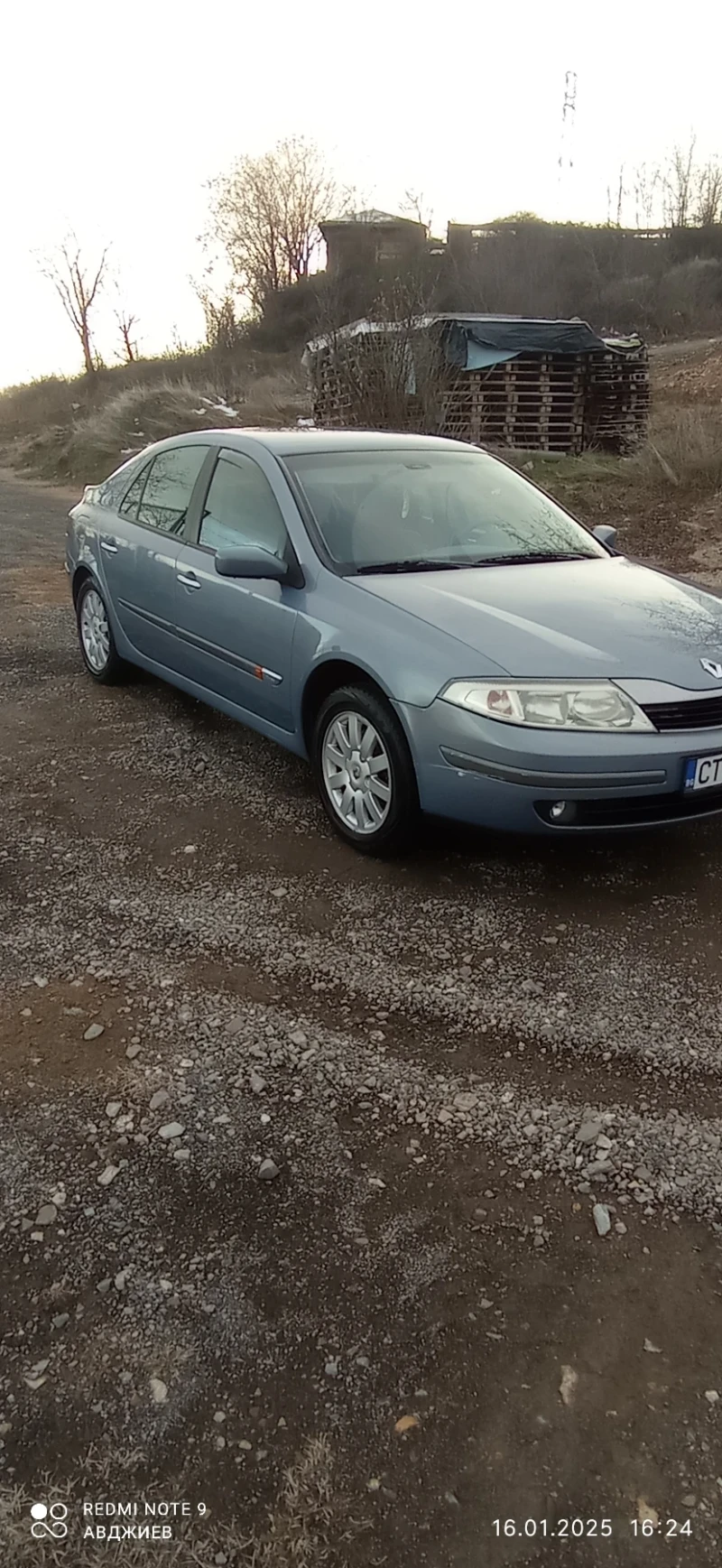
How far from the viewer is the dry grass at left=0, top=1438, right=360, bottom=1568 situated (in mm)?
1579

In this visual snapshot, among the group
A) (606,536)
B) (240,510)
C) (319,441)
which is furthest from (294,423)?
(240,510)

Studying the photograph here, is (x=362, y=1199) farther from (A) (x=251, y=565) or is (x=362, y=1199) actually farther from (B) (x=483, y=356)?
(B) (x=483, y=356)

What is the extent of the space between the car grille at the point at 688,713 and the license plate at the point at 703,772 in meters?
0.11

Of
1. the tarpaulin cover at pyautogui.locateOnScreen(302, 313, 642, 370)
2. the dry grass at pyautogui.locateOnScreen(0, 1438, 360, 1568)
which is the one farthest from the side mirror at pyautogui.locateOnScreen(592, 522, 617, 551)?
the tarpaulin cover at pyautogui.locateOnScreen(302, 313, 642, 370)

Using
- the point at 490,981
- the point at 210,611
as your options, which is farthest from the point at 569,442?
the point at 490,981

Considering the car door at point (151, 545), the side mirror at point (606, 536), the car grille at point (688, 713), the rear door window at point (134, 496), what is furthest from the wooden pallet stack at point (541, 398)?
the car grille at point (688, 713)

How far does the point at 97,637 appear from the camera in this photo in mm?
5938

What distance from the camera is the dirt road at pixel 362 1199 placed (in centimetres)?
167

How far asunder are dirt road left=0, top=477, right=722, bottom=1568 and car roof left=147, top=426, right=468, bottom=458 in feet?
5.81

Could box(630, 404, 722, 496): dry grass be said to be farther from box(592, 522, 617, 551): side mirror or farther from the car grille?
the car grille

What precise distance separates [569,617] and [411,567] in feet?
2.39

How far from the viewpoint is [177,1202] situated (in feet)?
7.39

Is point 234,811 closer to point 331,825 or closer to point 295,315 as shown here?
point 331,825
